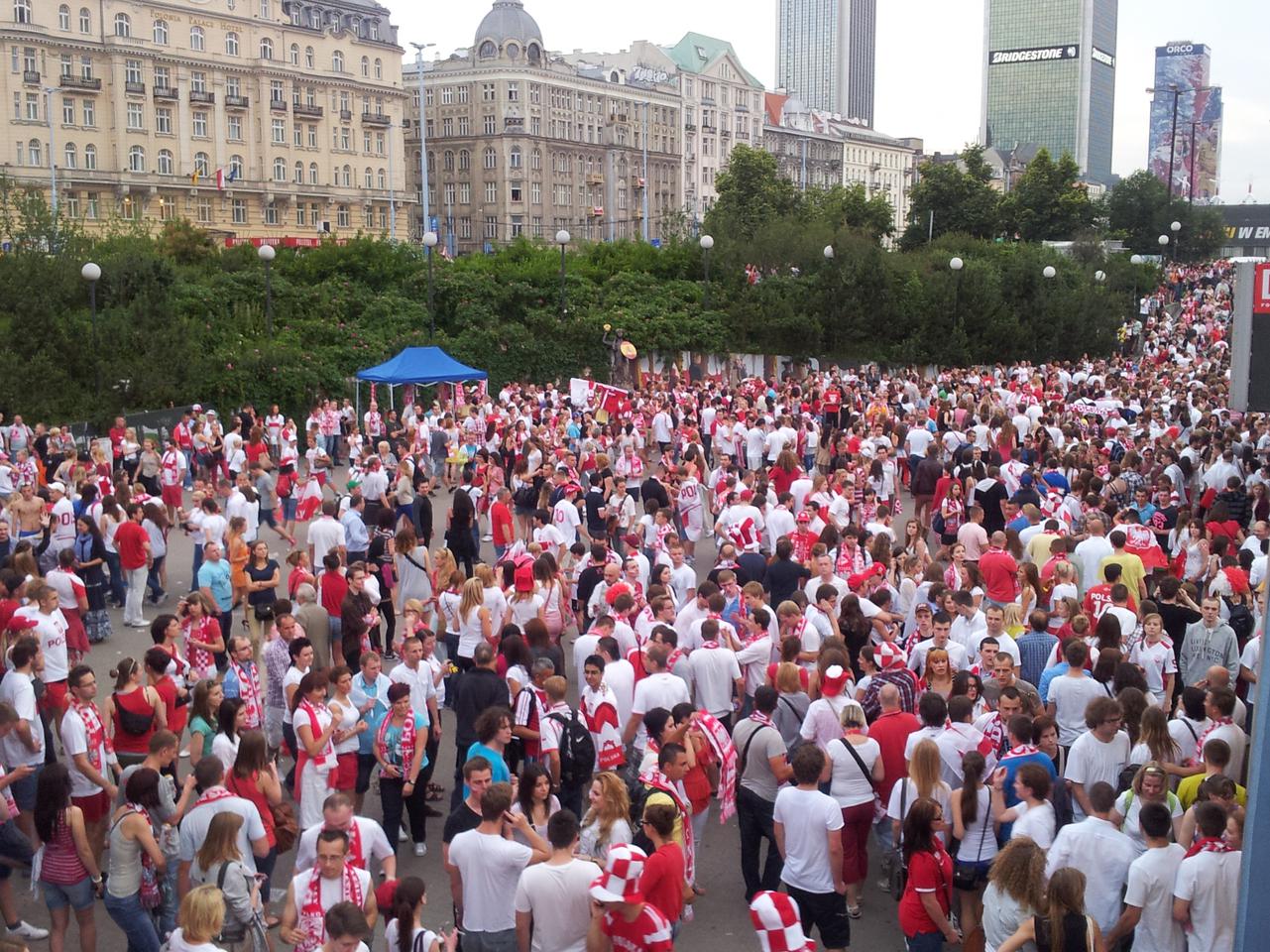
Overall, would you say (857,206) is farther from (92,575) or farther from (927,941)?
(927,941)

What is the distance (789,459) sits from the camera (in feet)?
50.6

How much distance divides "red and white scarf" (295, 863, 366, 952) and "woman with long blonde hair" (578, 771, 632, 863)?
111cm

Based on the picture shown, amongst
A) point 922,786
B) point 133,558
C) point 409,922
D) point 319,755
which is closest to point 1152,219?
point 133,558

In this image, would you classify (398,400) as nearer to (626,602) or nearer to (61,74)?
(626,602)

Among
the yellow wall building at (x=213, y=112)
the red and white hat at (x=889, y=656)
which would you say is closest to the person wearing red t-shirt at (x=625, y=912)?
the red and white hat at (x=889, y=656)

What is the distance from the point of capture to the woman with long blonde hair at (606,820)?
6.03 meters

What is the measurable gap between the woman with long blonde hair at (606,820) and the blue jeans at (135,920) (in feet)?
7.54

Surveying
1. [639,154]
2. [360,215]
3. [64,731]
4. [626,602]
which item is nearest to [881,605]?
[626,602]

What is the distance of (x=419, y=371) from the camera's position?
2411cm

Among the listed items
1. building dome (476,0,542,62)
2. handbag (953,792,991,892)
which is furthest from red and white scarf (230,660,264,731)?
building dome (476,0,542,62)

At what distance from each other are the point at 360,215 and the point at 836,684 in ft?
267

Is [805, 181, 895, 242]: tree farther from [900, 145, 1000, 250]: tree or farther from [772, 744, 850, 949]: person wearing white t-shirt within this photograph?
[772, 744, 850, 949]: person wearing white t-shirt

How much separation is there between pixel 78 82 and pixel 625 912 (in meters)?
73.0

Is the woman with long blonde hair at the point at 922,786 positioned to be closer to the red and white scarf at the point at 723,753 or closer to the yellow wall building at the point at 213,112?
the red and white scarf at the point at 723,753
